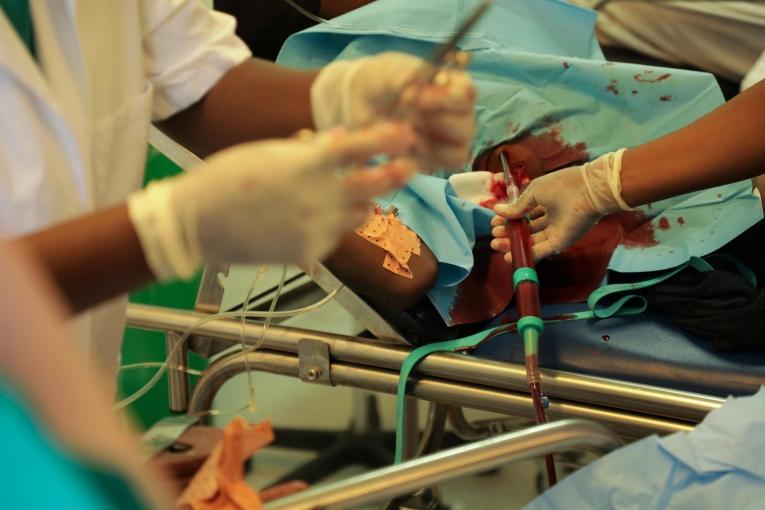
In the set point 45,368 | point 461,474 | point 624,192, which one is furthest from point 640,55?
point 45,368

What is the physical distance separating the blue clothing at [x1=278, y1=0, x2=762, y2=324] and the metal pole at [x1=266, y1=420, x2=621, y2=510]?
474 millimetres

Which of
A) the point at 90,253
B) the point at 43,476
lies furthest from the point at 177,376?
the point at 43,476

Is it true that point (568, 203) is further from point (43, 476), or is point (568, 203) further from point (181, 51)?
point (43, 476)

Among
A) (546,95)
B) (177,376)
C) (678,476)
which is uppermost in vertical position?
(546,95)

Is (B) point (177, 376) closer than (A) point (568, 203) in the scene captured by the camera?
No

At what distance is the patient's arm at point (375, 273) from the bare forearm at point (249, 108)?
0.30m

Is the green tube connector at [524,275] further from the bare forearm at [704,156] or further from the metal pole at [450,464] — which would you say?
the metal pole at [450,464]

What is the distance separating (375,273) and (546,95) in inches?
21.6

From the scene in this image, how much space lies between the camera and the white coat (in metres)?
0.70

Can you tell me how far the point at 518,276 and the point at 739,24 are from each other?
3.74ft

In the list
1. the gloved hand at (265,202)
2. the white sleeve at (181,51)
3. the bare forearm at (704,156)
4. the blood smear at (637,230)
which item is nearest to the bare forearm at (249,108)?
the white sleeve at (181,51)

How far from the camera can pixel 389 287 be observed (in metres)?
1.17

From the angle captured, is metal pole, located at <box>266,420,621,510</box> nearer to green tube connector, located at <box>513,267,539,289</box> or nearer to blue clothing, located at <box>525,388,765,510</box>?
blue clothing, located at <box>525,388,765,510</box>

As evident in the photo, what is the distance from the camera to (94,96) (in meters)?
0.81
